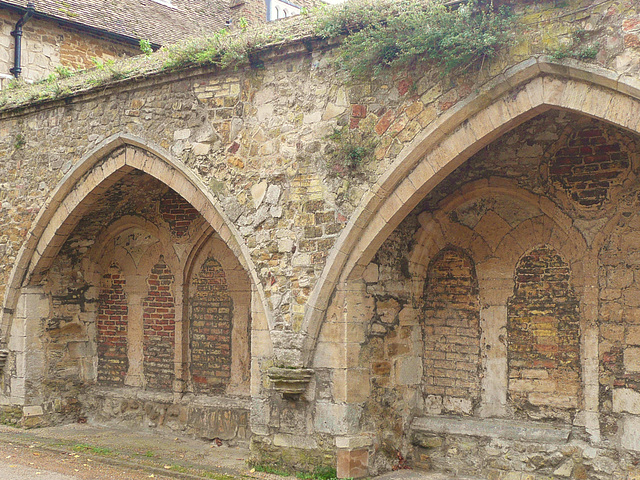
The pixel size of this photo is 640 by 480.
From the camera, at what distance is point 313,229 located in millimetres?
6820

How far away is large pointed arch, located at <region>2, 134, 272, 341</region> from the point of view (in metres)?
7.44

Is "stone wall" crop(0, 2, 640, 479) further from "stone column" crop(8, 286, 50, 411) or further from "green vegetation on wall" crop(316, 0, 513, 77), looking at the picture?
"stone column" crop(8, 286, 50, 411)

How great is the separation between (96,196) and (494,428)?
5.26 meters

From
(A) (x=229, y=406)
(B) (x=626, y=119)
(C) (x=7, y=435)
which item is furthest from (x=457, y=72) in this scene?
(C) (x=7, y=435)

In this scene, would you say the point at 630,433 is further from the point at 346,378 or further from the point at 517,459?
the point at 346,378

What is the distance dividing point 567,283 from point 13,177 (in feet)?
22.8

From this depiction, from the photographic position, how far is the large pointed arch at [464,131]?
17.6 ft

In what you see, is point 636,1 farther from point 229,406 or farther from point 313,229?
point 229,406

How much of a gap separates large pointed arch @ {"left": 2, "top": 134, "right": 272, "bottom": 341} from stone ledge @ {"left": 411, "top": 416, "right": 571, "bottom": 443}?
1.90m

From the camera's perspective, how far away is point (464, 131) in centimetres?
606

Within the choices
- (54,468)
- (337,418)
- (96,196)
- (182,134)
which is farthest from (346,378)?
(96,196)

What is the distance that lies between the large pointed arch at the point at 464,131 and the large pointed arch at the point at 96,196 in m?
0.92

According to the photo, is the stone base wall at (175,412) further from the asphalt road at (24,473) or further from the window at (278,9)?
the window at (278,9)

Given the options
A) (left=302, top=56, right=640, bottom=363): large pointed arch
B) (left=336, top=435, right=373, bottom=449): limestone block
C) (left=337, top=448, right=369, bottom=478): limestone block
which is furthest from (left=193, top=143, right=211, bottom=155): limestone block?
(left=337, top=448, right=369, bottom=478): limestone block
